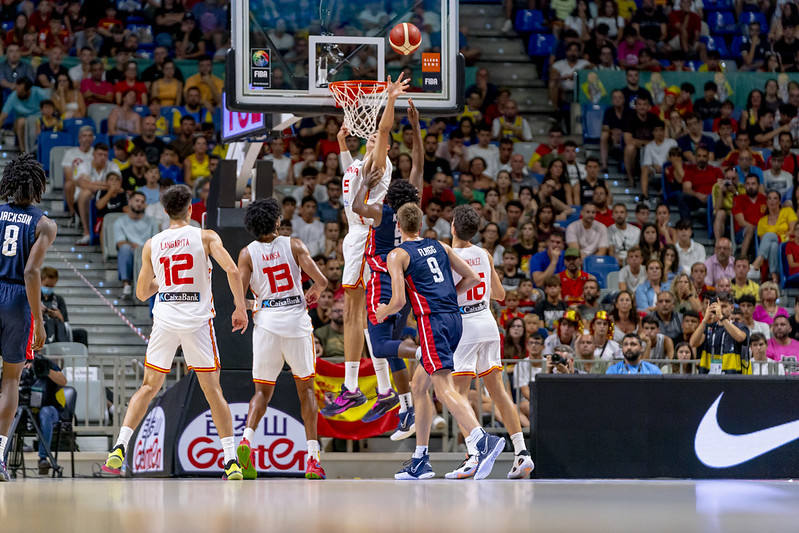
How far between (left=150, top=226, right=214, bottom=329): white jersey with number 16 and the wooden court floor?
1397mm

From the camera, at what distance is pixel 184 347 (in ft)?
33.0

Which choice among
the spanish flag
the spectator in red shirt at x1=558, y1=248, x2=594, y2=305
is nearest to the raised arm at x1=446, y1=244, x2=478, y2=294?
the spanish flag

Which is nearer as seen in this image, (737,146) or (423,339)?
(423,339)

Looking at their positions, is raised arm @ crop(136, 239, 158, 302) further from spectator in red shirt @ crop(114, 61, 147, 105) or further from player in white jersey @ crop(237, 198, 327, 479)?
spectator in red shirt @ crop(114, 61, 147, 105)

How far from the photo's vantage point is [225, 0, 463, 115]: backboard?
36.8ft

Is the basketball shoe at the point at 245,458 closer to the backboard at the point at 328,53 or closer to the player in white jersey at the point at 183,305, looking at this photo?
the player in white jersey at the point at 183,305

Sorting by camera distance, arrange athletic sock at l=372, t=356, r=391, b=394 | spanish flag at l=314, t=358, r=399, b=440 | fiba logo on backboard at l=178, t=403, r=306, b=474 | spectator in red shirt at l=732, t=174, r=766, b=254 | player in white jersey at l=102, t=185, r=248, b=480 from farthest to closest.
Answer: spectator in red shirt at l=732, t=174, r=766, b=254 < spanish flag at l=314, t=358, r=399, b=440 < fiba logo on backboard at l=178, t=403, r=306, b=474 < athletic sock at l=372, t=356, r=391, b=394 < player in white jersey at l=102, t=185, r=248, b=480

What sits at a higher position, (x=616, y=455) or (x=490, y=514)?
(x=490, y=514)

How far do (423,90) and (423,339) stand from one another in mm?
2803

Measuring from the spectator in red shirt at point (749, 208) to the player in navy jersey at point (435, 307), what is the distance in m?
9.95

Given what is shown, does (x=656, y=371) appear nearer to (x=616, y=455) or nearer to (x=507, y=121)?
(x=616, y=455)

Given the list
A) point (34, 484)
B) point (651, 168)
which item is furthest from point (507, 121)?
point (34, 484)

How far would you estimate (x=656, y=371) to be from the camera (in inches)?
527

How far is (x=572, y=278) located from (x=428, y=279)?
7.06 metres
